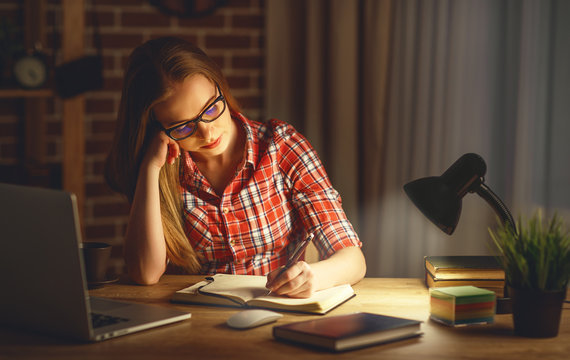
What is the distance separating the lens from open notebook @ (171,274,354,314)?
1195 mm

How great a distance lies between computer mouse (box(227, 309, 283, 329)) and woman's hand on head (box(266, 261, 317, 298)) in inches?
3.7

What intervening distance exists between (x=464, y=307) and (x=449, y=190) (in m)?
0.21

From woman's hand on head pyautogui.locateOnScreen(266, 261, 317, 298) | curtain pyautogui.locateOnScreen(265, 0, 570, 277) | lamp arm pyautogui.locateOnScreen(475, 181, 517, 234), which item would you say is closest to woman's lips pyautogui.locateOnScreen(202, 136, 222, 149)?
woman's hand on head pyautogui.locateOnScreen(266, 261, 317, 298)

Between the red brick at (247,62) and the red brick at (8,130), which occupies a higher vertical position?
the red brick at (247,62)

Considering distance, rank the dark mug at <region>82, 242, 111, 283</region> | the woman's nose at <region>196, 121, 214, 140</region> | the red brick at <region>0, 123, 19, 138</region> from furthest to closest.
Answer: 1. the red brick at <region>0, 123, 19, 138</region>
2. the woman's nose at <region>196, 121, 214, 140</region>
3. the dark mug at <region>82, 242, 111, 283</region>

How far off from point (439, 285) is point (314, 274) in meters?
0.27

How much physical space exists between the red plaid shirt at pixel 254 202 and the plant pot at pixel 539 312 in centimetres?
67

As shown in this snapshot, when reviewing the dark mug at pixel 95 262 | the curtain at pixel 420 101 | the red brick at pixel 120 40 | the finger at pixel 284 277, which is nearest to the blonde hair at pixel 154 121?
the dark mug at pixel 95 262

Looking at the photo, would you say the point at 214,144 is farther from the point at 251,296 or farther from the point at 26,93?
the point at 26,93

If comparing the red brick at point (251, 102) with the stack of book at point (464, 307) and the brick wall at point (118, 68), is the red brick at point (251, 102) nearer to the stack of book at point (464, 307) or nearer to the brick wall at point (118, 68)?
the brick wall at point (118, 68)

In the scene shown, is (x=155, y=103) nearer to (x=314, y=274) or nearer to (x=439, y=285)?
(x=314, y=274)

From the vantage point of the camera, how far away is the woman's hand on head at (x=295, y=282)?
1232mm

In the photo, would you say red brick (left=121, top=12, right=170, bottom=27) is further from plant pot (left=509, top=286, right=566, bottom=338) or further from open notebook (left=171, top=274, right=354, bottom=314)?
plant pot (left=509, top=286, right=566, bottom=338)

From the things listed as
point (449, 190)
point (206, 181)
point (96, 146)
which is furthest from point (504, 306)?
point (96, 146)
